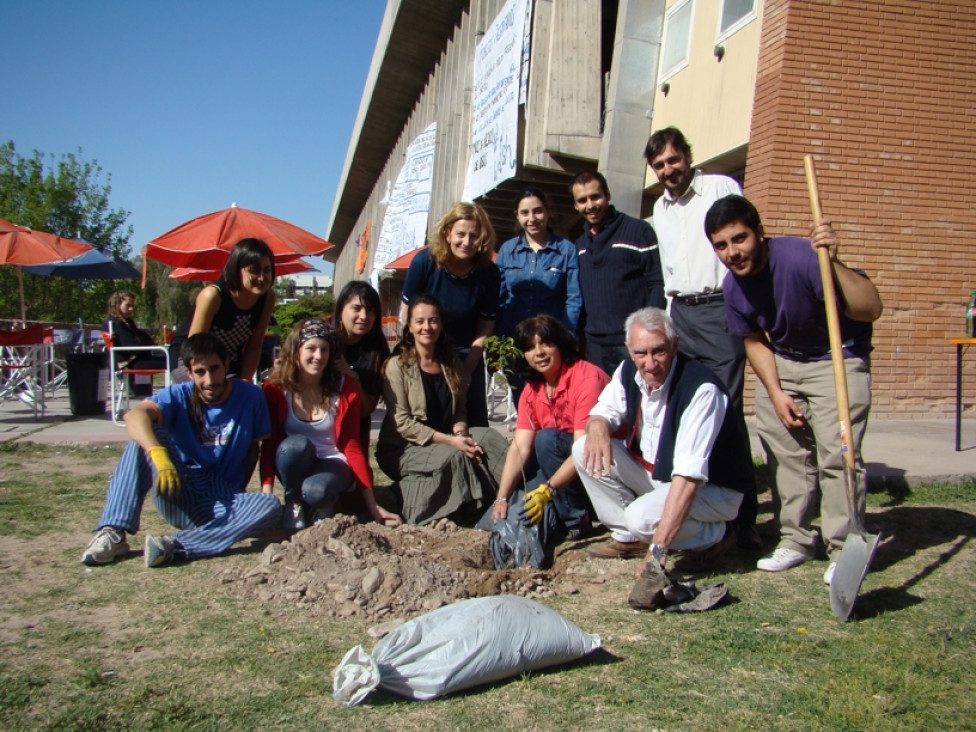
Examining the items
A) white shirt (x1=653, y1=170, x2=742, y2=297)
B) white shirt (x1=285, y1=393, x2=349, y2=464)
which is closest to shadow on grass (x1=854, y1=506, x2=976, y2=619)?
white shirt (x1=653, y1=170, x2=742, y2=297)

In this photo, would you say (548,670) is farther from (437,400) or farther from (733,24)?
(733,24)

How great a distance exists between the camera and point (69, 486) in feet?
18.9

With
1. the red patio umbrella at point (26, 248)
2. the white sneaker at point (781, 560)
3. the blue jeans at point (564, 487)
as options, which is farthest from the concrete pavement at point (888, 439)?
the blue jeans at point (564, 487)

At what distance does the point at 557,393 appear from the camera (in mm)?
4277

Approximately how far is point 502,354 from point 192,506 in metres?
1.80

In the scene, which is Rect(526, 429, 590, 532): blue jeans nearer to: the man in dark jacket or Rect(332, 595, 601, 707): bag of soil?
the man in dark jacket

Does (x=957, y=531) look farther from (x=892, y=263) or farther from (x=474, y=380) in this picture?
(x=892, y=263)

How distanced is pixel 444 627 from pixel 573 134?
878cm

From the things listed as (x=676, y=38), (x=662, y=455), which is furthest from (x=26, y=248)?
(x=662, y=455)

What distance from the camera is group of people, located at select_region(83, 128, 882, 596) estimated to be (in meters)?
3.58

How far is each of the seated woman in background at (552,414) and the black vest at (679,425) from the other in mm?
386

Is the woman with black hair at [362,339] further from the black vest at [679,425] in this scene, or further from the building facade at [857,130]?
the building facade at [857,130]

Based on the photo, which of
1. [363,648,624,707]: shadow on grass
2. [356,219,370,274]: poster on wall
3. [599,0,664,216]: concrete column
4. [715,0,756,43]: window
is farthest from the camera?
[356,219,370,274]: poster on wall

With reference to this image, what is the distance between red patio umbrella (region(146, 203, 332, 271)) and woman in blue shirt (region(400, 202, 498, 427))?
4.82 meters
